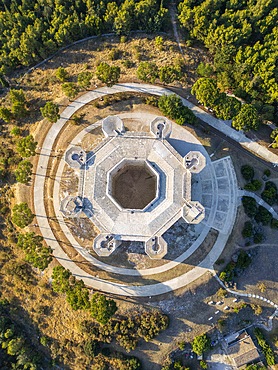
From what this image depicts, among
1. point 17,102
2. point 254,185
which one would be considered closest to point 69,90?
point 17,102

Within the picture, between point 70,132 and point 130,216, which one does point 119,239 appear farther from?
point 70,132

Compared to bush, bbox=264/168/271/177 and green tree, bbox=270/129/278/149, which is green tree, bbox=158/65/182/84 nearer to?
green tree, bbox=270/129/278/149

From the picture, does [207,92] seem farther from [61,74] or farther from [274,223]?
[61,74]

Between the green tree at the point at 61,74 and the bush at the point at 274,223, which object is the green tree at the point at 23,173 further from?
the bush at the point at 274,223

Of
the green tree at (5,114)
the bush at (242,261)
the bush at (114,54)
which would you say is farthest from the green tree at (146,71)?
the bush at (242,261)

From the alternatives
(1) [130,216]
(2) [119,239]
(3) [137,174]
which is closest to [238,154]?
(3) [137,174]

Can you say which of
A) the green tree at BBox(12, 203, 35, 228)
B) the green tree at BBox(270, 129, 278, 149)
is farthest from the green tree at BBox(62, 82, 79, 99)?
the green tree at BBox(270, 129, 278, 149)

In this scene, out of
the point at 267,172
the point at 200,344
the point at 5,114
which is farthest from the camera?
the point at 5,114
